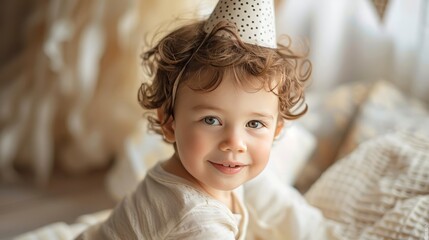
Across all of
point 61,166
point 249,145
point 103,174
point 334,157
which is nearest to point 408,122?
point 334,157

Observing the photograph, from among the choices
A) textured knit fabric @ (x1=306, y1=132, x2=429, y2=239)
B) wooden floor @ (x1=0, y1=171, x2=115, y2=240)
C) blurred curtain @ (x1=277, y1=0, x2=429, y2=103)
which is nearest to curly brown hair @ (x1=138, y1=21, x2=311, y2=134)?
textured knit fabric @ (x1=306, y1=132, x2=429, y2=239)

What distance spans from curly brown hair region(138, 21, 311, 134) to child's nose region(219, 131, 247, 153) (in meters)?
0.07

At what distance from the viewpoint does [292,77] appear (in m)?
0.89

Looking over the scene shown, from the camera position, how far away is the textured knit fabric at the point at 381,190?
962 mm

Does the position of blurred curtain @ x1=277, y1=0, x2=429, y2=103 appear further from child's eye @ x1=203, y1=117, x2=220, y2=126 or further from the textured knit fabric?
child's eye @ x1=203, y1=117, x2=220, y2=126

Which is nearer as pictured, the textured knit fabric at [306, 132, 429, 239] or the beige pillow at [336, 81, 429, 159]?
the textured knit fabric at [306, 132, 429, 239]

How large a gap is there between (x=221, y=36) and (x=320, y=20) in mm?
886

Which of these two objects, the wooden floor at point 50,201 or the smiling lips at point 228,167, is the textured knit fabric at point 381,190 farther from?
the wooden floor at point 50,201

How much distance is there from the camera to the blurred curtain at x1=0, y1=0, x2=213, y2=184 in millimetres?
1658

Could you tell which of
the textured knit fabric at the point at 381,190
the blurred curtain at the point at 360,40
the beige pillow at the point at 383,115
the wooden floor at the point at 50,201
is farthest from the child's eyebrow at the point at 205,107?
the wooden floor at the point at 50,201

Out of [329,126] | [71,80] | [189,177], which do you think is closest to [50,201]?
[71,80]

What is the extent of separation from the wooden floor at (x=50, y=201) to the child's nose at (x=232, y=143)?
1.00m

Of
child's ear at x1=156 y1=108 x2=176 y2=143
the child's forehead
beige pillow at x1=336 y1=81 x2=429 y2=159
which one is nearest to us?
the child's forehead

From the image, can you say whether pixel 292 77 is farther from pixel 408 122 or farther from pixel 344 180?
A: pixel 408 122
